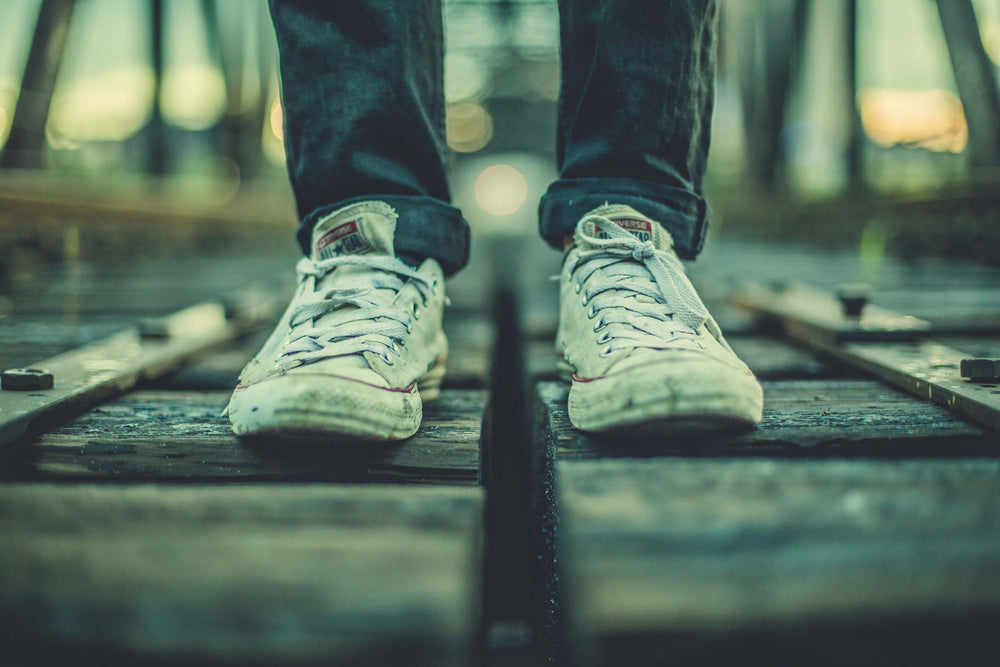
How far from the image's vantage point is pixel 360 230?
71 cm

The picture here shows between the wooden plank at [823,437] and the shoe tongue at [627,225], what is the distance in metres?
0.21

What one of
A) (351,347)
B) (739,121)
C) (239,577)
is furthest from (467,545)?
(739,121)

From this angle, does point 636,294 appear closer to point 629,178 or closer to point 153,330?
point 629,178

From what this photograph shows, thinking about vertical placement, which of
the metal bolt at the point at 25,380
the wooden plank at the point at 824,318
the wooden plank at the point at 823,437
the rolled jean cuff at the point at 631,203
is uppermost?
the rolled jean cuff at the point at 631,203

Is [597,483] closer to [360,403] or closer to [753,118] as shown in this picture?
[360,403]

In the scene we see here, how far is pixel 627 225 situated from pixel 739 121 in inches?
189

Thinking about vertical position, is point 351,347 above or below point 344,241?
below

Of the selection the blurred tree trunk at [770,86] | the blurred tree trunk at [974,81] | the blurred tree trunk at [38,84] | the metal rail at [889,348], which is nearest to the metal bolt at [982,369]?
the metal rail at [889,348]

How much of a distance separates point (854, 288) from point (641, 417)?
63cm

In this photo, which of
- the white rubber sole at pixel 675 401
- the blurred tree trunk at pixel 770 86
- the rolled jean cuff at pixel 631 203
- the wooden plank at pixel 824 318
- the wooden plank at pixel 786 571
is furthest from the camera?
the blurred tree trunk at pixel 770 86

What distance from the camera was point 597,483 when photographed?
17.2 inches

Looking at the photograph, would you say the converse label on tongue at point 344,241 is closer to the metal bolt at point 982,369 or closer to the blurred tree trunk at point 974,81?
the metal bolt at point 982,369

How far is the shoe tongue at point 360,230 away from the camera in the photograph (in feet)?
2.32

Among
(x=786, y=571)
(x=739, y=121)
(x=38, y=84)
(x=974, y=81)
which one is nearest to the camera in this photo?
(x=786, y=571)
